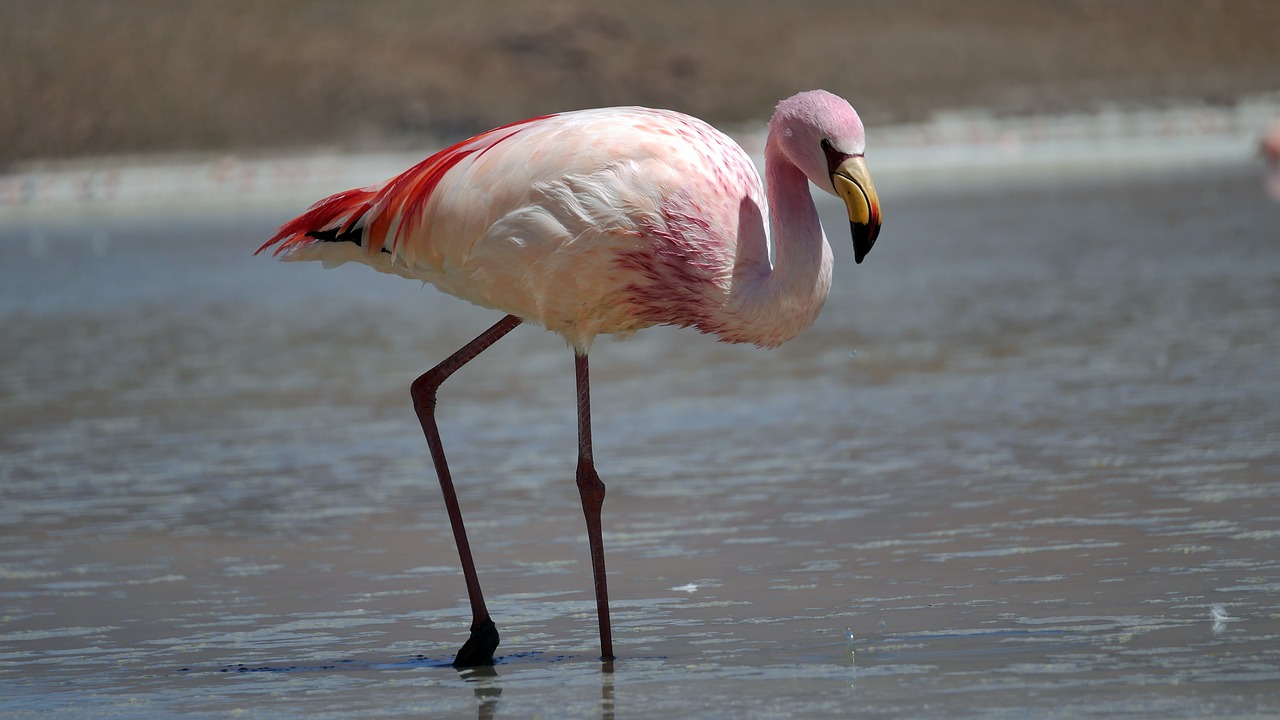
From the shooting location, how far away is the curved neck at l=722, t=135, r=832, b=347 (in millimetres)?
4504

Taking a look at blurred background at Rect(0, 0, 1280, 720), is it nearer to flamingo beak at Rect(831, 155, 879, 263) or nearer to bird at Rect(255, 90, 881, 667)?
bird at Rect(255, 90, 881, 667)

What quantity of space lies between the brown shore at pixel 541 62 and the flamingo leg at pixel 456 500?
58.1m

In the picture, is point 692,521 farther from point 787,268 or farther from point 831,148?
point 831,148

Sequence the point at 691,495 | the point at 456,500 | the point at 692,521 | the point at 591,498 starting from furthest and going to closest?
the point at 691,495
the point at 692,521
the point at 456,500
the point at 591,498

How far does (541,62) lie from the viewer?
7238 centimetres

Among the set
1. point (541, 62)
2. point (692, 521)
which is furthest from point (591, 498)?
point (541, 62)

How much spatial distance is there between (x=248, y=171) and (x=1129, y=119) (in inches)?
1103

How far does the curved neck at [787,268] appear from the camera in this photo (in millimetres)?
4504

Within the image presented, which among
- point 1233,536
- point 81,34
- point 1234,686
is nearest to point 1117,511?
point 1233,536

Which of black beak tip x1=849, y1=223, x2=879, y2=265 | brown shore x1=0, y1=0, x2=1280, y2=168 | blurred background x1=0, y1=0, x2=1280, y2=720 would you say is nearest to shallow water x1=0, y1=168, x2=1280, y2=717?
blurred background x1=0, y1=0, x2=1280, y2=720

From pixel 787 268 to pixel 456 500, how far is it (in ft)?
3.86

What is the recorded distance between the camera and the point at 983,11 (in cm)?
7662

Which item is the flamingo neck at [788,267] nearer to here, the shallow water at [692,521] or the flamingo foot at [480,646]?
the shallow water at [692,521]

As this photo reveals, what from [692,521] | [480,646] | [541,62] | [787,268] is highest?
[541,62]
